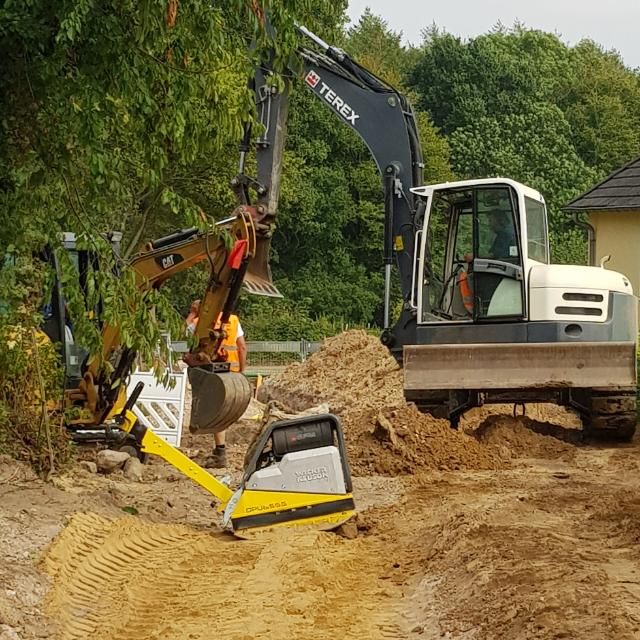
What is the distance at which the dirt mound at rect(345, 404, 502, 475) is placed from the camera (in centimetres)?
1258

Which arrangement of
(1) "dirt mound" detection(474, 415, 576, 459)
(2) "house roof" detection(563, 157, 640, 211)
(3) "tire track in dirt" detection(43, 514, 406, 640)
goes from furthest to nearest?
1. (2) "house roof" detection(563, 157, 640, 211)
2. (1) "dirt mound" detection(474, 415, 576, 459)
3. (3) "tire track in dirt" detection(43, 514, 406, 640)

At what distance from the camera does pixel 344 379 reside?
68.7ft

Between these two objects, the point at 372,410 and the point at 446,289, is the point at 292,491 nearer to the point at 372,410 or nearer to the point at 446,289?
the point at 446,289

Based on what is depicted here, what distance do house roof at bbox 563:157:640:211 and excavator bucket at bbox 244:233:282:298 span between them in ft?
56.5

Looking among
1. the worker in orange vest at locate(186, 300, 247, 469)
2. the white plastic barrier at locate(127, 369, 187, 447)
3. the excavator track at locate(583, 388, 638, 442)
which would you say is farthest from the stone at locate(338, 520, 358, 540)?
the excavator track at locate(583, 388, 638, 442)

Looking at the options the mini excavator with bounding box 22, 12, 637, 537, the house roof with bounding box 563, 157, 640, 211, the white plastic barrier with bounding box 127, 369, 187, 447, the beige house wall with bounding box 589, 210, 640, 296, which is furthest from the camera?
the beige house wall with bounding box 589, 210, 640, 296

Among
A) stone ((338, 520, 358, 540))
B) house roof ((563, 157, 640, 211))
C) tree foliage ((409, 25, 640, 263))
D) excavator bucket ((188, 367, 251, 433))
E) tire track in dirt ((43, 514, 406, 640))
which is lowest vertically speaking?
tire track in dirt ((43, 514, 406, 640))

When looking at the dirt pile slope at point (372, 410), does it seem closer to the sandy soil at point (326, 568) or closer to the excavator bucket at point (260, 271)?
the sandy soil at point (326, 568)

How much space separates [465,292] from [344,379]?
6651 millimetres

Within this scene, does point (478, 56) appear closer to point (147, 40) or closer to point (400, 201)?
point (400, 201)

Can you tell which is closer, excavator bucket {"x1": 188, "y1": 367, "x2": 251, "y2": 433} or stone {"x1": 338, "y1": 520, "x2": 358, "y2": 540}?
stone {"x1": 338, "y1": 520, "x2": 358, "y2": 540}

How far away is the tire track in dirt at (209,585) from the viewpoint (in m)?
6.39

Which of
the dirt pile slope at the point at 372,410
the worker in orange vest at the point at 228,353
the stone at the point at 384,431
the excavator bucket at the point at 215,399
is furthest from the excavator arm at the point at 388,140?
the excavator bucket at the point at 215,399

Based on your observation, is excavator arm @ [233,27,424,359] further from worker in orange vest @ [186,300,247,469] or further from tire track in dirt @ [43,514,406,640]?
tire track in dirt @ [43,514,406,640]
